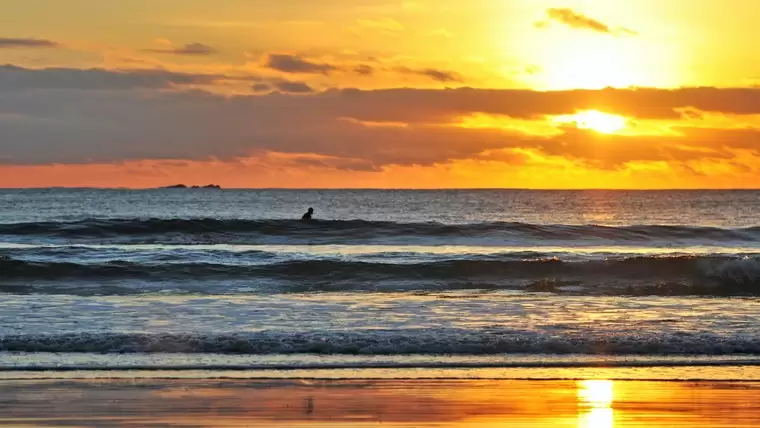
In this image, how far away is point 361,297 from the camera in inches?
797

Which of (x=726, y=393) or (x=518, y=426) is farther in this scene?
(x=726, y=393)

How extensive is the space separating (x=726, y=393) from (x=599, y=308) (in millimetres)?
7831

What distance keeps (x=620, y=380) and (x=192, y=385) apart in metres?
4.87

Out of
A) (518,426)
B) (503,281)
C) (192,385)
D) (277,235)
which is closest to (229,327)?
(192,385)

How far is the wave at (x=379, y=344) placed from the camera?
13359 millimetres

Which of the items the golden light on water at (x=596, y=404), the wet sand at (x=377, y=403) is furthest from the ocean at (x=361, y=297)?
the golden light on water at (x=596, y=404)

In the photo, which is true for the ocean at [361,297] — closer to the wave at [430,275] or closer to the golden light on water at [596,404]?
the wave at [430,275]

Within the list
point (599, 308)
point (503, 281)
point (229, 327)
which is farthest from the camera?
point (503, 281)

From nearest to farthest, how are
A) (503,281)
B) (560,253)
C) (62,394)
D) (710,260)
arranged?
(62,394) → (503,281) → (710,260) → (560,253)

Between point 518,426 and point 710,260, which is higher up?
point 710,260

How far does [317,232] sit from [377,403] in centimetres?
3218

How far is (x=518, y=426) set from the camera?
9164 mm

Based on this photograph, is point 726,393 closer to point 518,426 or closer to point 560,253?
point 518,426

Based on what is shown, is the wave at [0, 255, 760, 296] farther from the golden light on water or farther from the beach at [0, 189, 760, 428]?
the golden light on water
